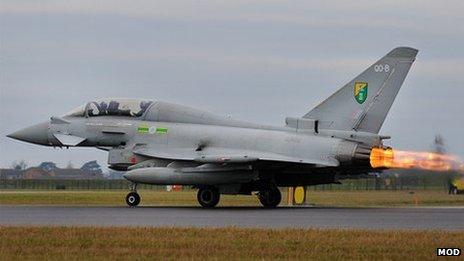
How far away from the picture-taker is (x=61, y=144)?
36.8 m

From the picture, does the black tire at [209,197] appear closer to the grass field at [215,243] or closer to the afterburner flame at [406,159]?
the afterburner flame at [406,159]

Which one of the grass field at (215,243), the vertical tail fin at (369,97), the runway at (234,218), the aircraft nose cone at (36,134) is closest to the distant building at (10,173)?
the aircraft nose cone at (36,134)

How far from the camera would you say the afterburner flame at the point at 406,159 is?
105ft

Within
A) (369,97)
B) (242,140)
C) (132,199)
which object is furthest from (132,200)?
(369,97)

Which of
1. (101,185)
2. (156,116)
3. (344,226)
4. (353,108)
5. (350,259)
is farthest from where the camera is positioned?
(101,185)

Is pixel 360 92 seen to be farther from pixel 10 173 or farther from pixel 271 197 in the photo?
pixel 10 173

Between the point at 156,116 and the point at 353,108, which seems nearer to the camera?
the point at 353,108

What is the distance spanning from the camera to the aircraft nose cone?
3719cm

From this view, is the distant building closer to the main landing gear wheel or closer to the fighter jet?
the fighter jet

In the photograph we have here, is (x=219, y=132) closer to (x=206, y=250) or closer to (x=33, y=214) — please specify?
(x=33, y=214)

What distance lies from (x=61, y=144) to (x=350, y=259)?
21628mm

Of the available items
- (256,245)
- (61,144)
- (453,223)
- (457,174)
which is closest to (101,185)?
(61,144)

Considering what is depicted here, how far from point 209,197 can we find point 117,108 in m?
4.59

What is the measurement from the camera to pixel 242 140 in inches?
1361
